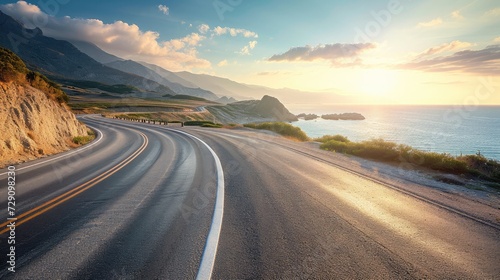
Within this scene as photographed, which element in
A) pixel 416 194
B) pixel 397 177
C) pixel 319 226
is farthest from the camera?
pixel 397 177

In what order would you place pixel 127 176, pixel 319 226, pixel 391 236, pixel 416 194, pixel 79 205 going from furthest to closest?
pixel 127 176
pixel 416 194
pixel 79 205
pixel 319 226
pixel 391 236

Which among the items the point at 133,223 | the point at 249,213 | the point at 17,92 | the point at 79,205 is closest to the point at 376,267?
the point at 249,213

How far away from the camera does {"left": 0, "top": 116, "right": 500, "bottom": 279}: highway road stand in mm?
3551

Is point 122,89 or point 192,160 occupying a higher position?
point 122,89

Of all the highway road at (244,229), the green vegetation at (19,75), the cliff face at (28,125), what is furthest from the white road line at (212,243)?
the green vegetation at (19,75)

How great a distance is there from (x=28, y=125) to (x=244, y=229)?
1590 cm

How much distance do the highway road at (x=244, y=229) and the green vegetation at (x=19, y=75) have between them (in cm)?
888

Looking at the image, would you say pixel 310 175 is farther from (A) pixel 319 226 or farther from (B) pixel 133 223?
(B) pixel 133 223

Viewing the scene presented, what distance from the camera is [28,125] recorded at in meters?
13.8

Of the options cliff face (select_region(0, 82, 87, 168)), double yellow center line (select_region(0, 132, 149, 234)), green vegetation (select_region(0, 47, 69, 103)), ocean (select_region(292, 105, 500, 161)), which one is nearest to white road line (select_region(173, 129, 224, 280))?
double yellow center line (select_region(0, 132, 149, 234))

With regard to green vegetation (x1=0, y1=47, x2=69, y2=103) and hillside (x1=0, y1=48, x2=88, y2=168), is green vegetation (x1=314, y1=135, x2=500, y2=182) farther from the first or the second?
green vegetation (x1=0, y1=47, x2=69, y2=103)

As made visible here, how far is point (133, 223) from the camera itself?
504 centimetres

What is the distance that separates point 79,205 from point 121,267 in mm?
3499

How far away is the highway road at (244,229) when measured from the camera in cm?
355
